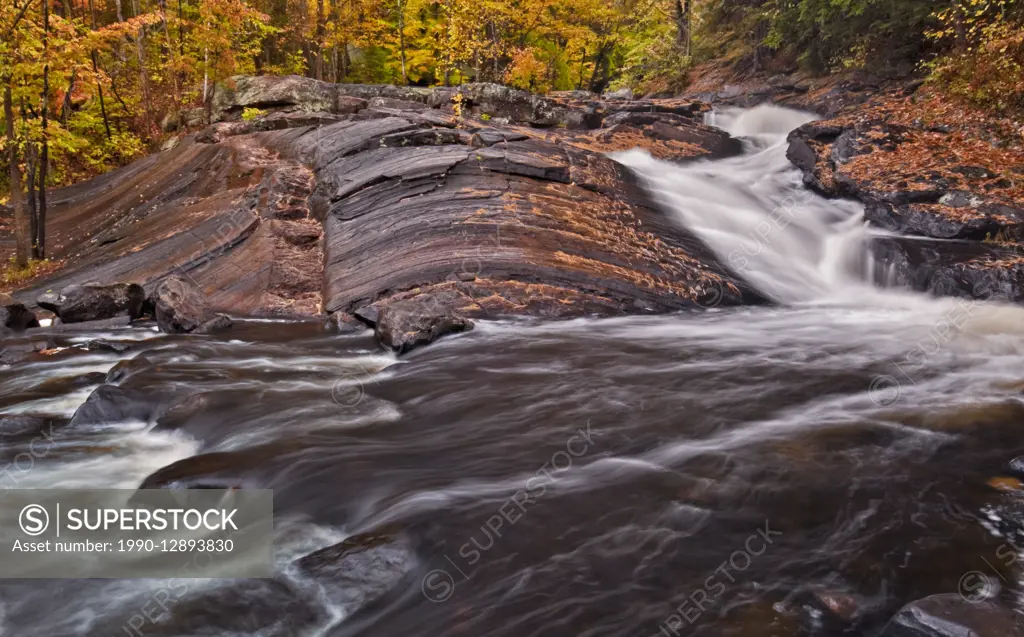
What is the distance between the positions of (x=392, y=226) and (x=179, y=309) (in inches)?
141

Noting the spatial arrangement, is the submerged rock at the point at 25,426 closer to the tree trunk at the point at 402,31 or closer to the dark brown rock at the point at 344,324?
the dark brown rock at the point at 344,324

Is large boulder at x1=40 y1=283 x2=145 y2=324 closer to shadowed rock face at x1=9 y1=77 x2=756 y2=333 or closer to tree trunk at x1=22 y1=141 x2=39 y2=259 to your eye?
shadowed rock face at x1=9 y1=77 x2=756 y2=333

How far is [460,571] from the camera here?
12.7 feet

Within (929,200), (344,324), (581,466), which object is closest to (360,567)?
(581,466)

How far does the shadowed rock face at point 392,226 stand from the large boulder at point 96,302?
0.79 meters

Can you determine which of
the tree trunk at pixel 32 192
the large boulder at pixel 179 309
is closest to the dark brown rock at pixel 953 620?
the large boulder at pixel 179 309

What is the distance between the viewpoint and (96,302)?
402 inches

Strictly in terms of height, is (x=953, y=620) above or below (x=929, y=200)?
below

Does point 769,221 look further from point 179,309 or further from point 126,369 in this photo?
point 126,369

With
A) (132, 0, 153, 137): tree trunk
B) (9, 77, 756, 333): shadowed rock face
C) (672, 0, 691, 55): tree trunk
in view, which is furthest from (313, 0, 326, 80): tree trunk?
(672, 0, 691, 55): tree trunk

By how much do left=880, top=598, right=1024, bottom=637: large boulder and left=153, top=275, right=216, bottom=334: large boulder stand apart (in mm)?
9297

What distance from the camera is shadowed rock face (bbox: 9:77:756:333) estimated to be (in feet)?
33.2

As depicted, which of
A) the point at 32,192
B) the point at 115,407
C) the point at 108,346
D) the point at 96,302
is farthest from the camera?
the point at 32,192

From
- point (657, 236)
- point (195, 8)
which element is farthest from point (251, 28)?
point (657, 236)
